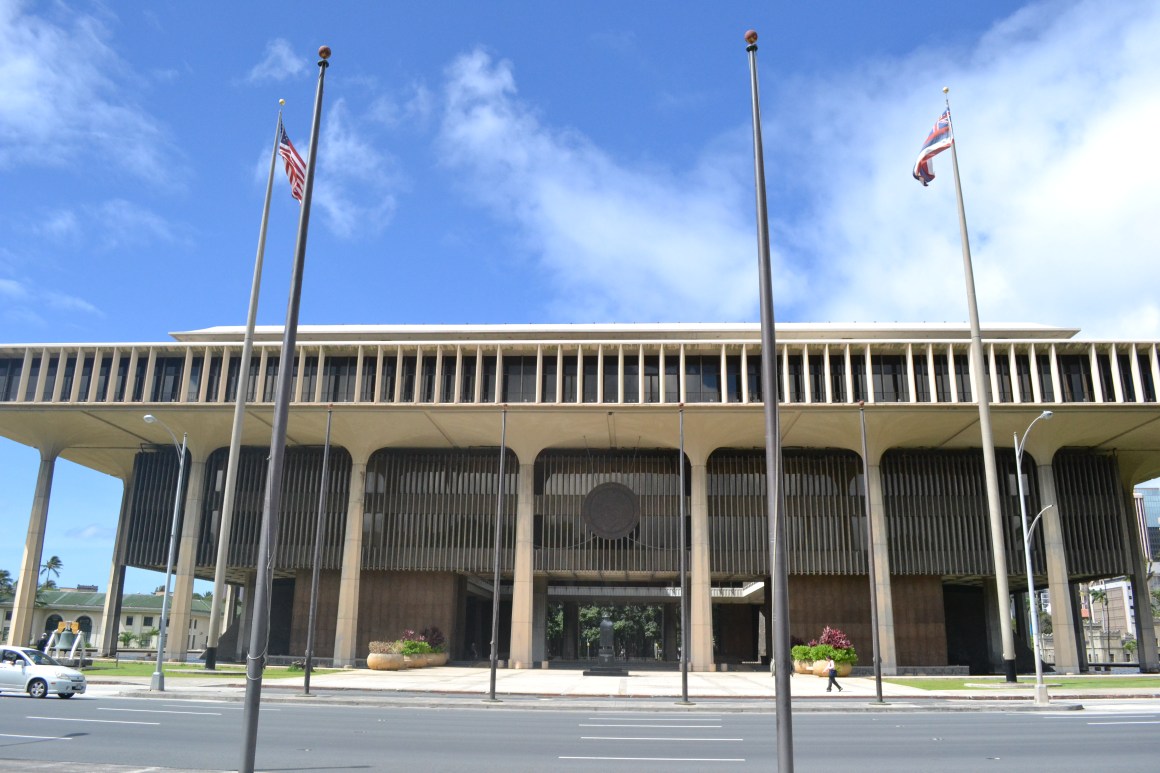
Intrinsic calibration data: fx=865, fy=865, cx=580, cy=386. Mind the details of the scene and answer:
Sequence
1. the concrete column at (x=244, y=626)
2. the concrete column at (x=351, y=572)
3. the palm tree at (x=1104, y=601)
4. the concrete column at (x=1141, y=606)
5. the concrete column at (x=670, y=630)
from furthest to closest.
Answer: the palm tree at (x=1104, y=601) → the concrete column at (x=670, y=630) → the concrete column at (x=244, y=626) → the concrete column at (x=1141, y=606) → the concrete column at (x=351, y=572)

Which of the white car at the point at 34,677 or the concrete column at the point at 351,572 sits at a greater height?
the concrete column at the point at 351,572

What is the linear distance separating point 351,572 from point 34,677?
2488cm

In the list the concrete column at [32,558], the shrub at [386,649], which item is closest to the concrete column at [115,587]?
the concrete column at [32,558]

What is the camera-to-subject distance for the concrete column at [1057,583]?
44969mm

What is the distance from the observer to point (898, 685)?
37.2 meters

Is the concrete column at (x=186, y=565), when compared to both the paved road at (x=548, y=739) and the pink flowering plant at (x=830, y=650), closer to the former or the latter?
the paved road at (x=548, y=739)

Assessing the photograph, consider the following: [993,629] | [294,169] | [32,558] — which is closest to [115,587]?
[32,558]

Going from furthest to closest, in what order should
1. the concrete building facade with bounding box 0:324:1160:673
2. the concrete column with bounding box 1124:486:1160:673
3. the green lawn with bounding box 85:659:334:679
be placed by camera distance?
the concrete column with bounding box 1124:486:1160:673, the concrete building facade with bounding box 0:324:1160:673, the green lawn with bounding box 85:659:334:679

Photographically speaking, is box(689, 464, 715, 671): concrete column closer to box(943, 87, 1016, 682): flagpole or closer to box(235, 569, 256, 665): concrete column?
box(943, 87, 1016, 682): flagpole

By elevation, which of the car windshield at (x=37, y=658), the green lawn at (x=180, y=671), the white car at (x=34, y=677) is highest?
the car windshield at (x=37, y=658)

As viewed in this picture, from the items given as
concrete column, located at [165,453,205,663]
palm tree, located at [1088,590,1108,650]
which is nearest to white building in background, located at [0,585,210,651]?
concrete column, located at [165,453,205,663]

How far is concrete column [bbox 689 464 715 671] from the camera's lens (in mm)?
46438

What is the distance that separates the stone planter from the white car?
20.2m

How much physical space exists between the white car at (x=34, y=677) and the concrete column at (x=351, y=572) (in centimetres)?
2395
